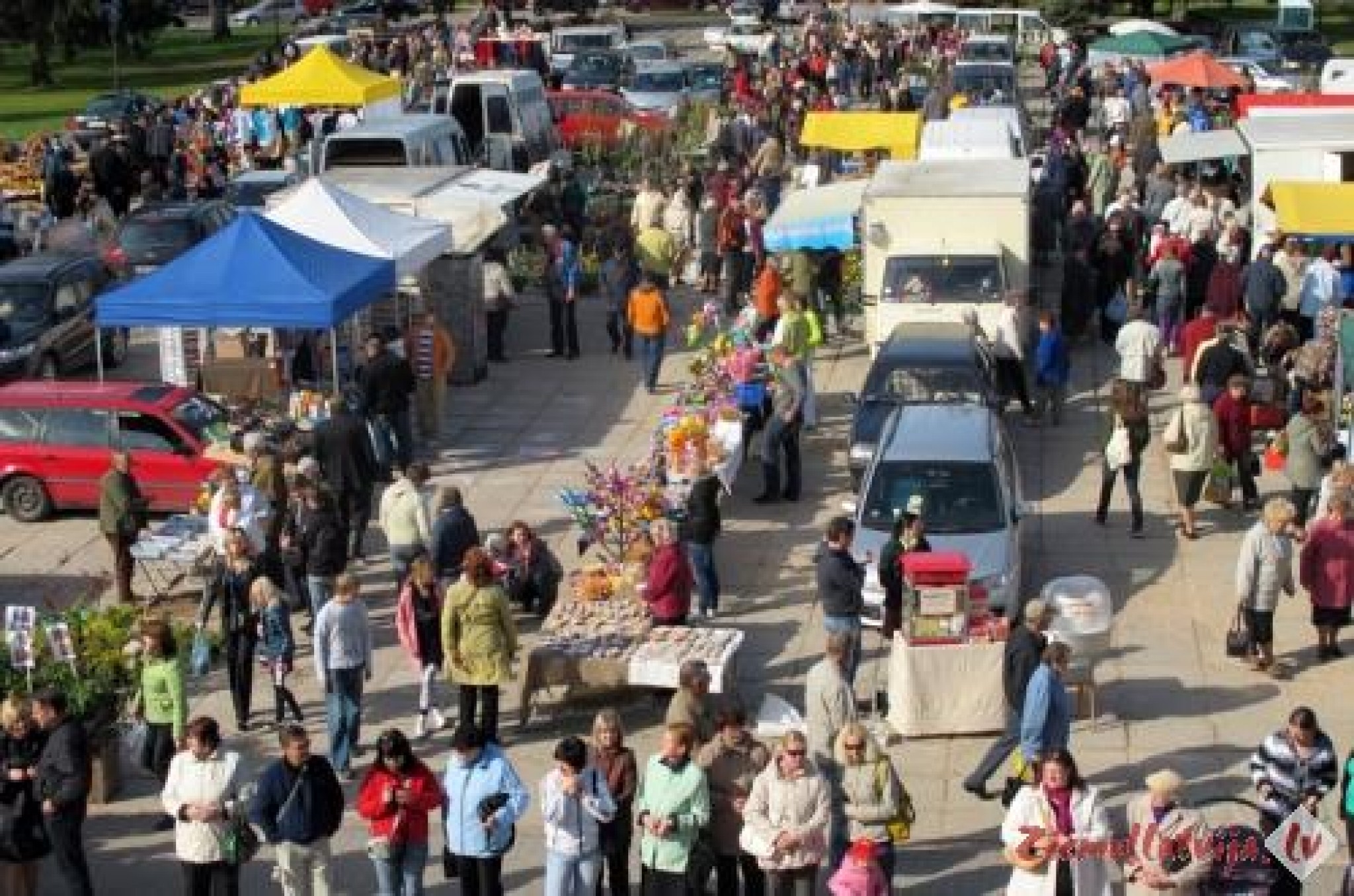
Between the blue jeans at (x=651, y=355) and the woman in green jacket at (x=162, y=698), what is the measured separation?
1165 cm

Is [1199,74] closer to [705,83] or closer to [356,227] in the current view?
[705,83]

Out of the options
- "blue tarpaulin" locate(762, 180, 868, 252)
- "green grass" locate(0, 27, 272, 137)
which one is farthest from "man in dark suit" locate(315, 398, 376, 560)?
"green grass" locate(0, 27, 272, 137)

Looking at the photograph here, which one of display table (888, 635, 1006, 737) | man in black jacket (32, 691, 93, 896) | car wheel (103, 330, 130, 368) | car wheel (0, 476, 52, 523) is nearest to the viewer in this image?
man in black jacket (32, 691, 93, 896)

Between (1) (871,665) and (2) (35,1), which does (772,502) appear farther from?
(2) (35,1)

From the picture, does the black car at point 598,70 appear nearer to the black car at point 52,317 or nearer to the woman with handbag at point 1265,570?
the black car at point 52,317

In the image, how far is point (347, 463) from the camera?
67.7ft

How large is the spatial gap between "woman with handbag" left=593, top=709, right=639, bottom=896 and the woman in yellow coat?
2.55m

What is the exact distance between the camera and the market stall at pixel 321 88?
132 feet

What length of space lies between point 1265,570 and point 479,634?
555 centimetres

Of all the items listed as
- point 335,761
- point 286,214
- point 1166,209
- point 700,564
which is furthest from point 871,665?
point 1166,209

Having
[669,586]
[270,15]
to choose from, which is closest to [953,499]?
[669,586]

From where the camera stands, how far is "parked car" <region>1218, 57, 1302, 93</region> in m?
44.6

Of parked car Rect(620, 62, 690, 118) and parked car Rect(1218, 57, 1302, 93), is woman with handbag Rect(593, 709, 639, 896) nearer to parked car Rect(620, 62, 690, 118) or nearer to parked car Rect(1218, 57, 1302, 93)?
parked car Rect(1218, 57, 1302, 93)

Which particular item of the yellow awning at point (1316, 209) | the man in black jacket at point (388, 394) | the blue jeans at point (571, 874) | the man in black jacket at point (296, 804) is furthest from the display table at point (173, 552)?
the yellow awning at point (1316, 209)
